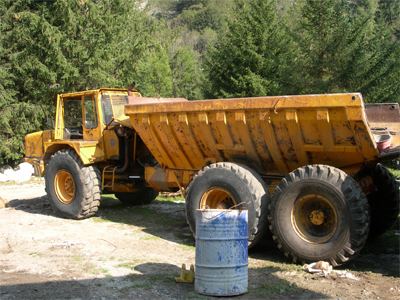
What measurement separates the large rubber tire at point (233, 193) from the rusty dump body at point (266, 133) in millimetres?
495

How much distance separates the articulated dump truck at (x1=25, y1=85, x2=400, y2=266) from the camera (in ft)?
17.2

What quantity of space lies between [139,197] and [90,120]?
247 cm

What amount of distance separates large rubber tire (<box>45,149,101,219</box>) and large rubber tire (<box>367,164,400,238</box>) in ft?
17.2

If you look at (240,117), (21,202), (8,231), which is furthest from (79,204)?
(240,117)

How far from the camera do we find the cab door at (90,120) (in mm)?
8767

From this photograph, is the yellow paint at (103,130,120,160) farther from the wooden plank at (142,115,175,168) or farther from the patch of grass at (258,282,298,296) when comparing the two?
the patch of grass at (258,282,298,296)

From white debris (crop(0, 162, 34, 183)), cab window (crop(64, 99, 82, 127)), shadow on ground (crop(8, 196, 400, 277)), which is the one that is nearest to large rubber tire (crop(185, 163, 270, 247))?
shadow on ground (crop(8, 196, 400, 277))

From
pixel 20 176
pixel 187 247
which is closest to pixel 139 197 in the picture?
pixel 187 247

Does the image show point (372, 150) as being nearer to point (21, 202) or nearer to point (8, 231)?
point (8, 231)

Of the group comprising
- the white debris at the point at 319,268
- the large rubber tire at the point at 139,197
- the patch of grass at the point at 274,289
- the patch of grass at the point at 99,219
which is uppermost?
the large rubber tire at the point at 139,197

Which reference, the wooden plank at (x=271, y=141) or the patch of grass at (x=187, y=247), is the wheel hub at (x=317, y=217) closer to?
the wooden plank at (x=271, y=141)

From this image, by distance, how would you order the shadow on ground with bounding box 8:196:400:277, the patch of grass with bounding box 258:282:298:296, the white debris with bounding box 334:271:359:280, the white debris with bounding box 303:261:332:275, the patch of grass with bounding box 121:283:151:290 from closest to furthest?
the patch of grass with bounding box 258:282:298:296 → the patch of grass with bounding box 121:283:151:290 → the white debris with bounding box 334:271:359:280 → the white debris with bounding box 303:261:332:275 → the shadow on ground with bounding box 8:196:400:277

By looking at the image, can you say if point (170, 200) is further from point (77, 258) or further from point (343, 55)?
point (343, 55)

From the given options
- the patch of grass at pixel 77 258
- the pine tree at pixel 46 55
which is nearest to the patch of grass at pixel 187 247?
the patch of grass at pixel 77 258
